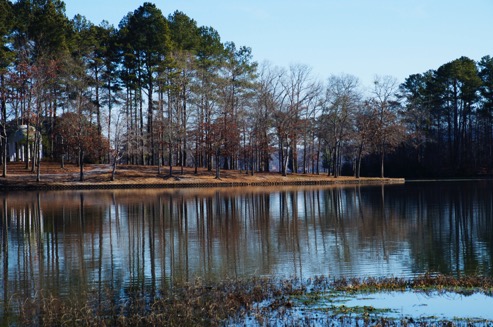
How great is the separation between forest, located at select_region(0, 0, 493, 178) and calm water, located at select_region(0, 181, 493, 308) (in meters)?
29.2

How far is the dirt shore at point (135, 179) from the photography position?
54.7 metres

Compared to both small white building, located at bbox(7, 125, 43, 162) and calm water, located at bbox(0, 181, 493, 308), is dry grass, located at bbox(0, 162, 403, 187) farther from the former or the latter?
calm water, located at bbox(0, 181, 493, 308)

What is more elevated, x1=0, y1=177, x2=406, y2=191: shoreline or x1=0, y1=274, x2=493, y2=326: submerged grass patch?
x1=0, y1=177, x2=406, y2=191: shoreline

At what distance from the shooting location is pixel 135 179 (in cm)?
5906

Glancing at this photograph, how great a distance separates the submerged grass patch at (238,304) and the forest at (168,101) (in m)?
45.2

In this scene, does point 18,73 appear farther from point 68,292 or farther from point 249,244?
point 68,292

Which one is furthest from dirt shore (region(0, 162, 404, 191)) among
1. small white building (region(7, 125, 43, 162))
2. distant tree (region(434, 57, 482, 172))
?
distant tree (region(434, 57, 482, 172))

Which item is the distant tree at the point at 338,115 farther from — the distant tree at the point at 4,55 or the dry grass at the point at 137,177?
the distant tree at the point at 4,55

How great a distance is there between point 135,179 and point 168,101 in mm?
13174

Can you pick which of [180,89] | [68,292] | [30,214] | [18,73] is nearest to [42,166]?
[18,73]

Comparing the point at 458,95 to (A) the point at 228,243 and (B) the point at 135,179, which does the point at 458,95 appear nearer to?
(B) the point at 135,179

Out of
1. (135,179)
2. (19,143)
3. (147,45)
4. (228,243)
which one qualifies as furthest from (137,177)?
(228,243)

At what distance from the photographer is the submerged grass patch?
33.5 feet

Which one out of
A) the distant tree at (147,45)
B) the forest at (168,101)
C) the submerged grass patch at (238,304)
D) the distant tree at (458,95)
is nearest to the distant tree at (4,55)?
the forest at (168,101)
